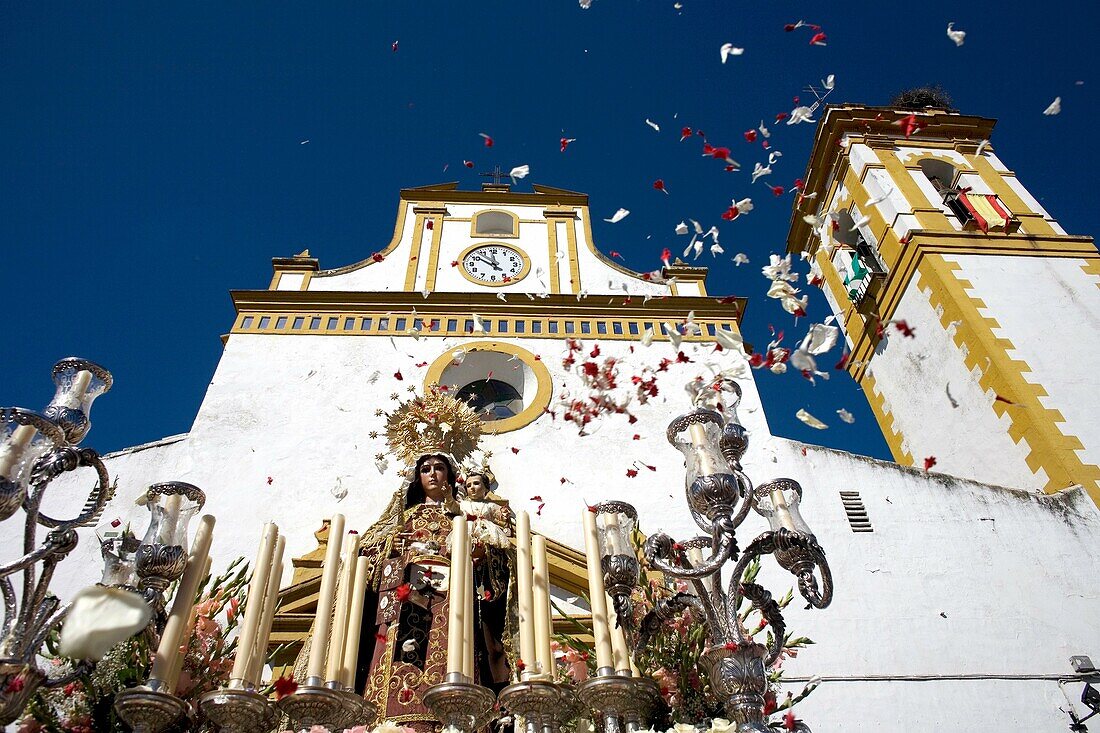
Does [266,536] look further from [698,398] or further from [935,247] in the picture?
[935,247]

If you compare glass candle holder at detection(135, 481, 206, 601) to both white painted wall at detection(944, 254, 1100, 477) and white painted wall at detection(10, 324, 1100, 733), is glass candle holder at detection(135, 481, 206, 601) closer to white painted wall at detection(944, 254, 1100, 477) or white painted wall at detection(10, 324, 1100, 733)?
white painted wall at detection(10, 324, 1100, 733)

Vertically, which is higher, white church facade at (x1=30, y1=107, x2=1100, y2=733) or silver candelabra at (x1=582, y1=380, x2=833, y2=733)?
white church facade at (x1=30, y1=107, x2=1100, y2=733)

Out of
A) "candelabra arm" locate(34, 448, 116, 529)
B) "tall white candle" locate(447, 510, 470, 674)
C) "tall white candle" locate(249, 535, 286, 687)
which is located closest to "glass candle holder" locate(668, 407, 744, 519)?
"tall white candle" locate(447, 510, 470, 674)

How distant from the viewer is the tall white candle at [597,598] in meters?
3.50

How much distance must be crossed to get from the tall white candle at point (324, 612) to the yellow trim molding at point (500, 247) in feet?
24.8

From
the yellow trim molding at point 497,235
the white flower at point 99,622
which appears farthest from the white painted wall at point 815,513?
the white flower at point 99,622

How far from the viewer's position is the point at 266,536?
3.72 meters

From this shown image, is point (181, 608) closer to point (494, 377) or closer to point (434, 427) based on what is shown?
point (434, 427)

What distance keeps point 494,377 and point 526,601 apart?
21.9 feet

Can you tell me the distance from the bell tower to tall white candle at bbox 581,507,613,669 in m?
5.12

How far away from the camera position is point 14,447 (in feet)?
10.9

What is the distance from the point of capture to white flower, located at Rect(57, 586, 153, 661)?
211 cm

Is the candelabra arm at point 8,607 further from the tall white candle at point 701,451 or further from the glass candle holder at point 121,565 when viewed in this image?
the tall white candle at point 701,451

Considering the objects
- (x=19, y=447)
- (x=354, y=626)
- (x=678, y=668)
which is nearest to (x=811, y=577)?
(x=678, y=668)
